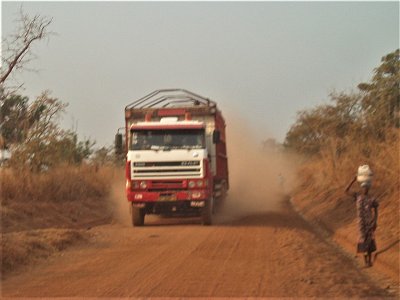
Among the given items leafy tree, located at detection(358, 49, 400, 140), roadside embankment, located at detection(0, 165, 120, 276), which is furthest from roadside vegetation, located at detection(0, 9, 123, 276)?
leafy tree, located at detection(358, 49, 400, 140)

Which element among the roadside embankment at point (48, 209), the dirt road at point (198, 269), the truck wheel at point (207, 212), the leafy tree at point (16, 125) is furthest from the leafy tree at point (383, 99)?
the leafy tree at point (16, 125)

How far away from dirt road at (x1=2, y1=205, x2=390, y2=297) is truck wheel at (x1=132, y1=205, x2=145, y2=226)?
2499 millimetres

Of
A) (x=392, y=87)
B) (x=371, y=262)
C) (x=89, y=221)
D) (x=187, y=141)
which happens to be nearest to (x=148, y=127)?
(x=187, y=141)

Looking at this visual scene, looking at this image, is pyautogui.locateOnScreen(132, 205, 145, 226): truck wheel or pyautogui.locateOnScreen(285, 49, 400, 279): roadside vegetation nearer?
pyautogui.locateOnScreen(285, 49, 400, 279): roadside vegetation

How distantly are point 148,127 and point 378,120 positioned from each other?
10050 millimetres

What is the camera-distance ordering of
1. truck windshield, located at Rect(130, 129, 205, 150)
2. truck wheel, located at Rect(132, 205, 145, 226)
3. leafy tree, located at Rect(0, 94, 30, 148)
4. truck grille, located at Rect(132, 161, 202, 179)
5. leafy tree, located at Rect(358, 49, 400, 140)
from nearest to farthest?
truck grille, located at Rect(132, 161, 202, 179) → truck windshield, located at Rect(130, 129, 205, 150) → truck wheel, located at Rect(132, 205, 145, 226) → leafy tree, located at Rect(358, 49, 400, 140) → leafy tree, located at Rect(0, 94, 30, 148)

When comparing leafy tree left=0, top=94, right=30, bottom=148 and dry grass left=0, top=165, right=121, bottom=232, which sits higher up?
leafy tree left=0, top=94, right=30, bottom=148

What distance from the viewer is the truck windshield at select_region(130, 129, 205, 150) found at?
17.0m

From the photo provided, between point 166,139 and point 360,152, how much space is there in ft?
30.7

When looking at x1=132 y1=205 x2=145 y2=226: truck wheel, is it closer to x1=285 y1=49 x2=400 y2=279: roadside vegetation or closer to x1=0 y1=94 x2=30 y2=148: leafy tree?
x1=285 y1=49 x2=400 y2=279: roadside vegetation

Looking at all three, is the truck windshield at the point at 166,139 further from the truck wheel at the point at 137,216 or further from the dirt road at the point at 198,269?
the dirt road at the point at 198,269

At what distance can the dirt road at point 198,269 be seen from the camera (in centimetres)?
816

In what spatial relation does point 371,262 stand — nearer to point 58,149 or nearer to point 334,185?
point 334,185

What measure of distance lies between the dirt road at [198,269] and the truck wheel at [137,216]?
8.20 feet
